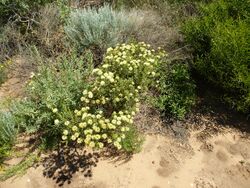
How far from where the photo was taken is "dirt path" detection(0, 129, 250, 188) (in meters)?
3.71

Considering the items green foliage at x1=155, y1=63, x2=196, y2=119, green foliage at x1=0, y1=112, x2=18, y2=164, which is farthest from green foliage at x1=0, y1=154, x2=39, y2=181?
green foliage at x1=155, y1=63, x2=196, y2=119

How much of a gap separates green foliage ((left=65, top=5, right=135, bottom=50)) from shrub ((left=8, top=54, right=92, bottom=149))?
743 millimetres

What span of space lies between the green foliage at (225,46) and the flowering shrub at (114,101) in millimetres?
753

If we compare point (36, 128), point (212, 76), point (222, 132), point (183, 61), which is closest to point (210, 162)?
point (222, 132)

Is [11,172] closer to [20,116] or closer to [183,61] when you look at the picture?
[20,116]

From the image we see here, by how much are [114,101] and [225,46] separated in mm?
1498

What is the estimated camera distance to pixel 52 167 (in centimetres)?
383

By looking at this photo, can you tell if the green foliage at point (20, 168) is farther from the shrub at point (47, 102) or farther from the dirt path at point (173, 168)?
the shrub at point (47, 102)

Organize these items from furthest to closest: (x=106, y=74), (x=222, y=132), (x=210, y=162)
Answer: (x=222, y=132), (x=210, y=162), (x=106, y=74)

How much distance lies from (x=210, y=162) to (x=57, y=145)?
1.79 meters

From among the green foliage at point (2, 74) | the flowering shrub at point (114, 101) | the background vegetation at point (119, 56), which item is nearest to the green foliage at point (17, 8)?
the background vegetation at point (119, 56)

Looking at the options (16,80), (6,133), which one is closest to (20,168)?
(6,133)

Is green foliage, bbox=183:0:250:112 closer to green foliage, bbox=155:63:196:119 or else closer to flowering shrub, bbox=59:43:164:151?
green foliage, bbox=155:63:196:119

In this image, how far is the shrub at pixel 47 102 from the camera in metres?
3.84
